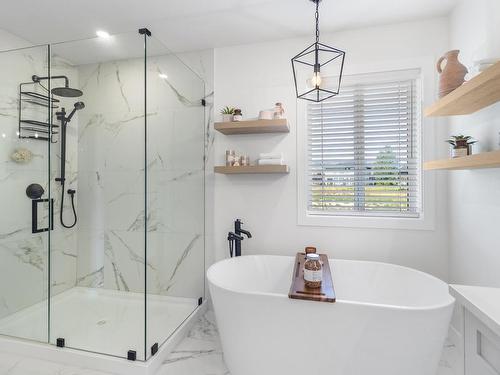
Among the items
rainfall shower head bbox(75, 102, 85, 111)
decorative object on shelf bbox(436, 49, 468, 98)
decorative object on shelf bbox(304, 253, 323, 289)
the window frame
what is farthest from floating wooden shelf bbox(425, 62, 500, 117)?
rainfall shower head bbox(75, 102, 85, 111)

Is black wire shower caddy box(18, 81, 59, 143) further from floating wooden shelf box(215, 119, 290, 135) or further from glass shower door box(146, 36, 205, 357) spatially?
floating wooden shelf box(215, 119, 290, 135)

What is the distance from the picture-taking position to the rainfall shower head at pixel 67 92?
91.2 inches

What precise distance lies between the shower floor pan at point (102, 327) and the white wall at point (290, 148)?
743 mm

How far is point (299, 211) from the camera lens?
2455mm

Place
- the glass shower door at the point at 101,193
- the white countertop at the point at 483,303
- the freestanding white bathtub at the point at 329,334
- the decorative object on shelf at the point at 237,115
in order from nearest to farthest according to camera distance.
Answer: the white countertop at the point at 483,303, the freestanding white bathtub at the point at 329,334, the glass shower door at the point at 101,193, the decorative object on shelf at the point at 237,115

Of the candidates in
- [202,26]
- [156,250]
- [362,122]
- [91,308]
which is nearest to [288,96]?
[362,122]

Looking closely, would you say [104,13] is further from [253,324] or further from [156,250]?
[253,324]

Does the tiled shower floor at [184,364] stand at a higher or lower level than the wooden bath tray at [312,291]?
lower

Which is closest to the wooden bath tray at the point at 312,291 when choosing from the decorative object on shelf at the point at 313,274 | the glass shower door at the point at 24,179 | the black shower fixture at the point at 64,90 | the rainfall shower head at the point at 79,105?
the decorative object on shelf at the point at 313,274

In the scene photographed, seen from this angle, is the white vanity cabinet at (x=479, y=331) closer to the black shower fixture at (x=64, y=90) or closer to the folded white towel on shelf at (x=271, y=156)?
the folded white towel on shelf at (x=271, y=156)

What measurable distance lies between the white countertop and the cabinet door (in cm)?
Answer: 5

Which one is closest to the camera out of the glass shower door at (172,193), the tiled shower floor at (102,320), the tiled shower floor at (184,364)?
the tiled shower floor at (184,364)

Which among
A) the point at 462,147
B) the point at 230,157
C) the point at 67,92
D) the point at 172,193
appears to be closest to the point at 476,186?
the point at 462,147

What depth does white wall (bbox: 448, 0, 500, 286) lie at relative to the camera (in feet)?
5.28
